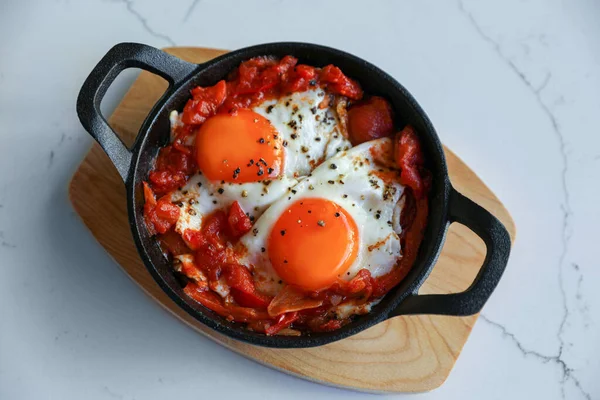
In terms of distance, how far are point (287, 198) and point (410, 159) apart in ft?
1.91

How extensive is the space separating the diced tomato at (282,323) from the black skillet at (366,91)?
0.21 ft

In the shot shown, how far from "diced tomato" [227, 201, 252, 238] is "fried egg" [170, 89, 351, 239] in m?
0.03

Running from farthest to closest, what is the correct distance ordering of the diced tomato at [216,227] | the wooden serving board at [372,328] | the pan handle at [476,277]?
the wooden serving board at [372,328], the diced tomato at [216,227], the pan handle at [476,277]

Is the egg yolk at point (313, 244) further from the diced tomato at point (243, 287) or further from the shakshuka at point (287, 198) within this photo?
the diced tomato at point (243, 287)

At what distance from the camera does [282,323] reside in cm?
276

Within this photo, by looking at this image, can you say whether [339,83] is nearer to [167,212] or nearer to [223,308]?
[167,212]

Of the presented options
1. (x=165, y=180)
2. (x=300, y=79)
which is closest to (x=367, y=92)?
(x=300, y=79)

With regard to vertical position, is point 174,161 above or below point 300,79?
below

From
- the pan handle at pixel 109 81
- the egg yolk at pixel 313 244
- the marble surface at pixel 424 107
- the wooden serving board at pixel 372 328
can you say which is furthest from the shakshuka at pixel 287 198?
the marble surface at pixel 424 107

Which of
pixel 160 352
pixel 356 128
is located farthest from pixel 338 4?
A: pixel 160 352

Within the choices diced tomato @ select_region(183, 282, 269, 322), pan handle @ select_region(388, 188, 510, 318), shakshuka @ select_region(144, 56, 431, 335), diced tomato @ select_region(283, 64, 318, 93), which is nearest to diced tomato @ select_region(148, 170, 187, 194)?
shakshuka @ select_region(144, 56, 431, 335)

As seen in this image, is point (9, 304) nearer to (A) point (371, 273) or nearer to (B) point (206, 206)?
(B) point (206, 206)

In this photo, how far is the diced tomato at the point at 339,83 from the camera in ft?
9.73

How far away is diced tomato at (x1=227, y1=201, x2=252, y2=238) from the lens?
9.34ft
